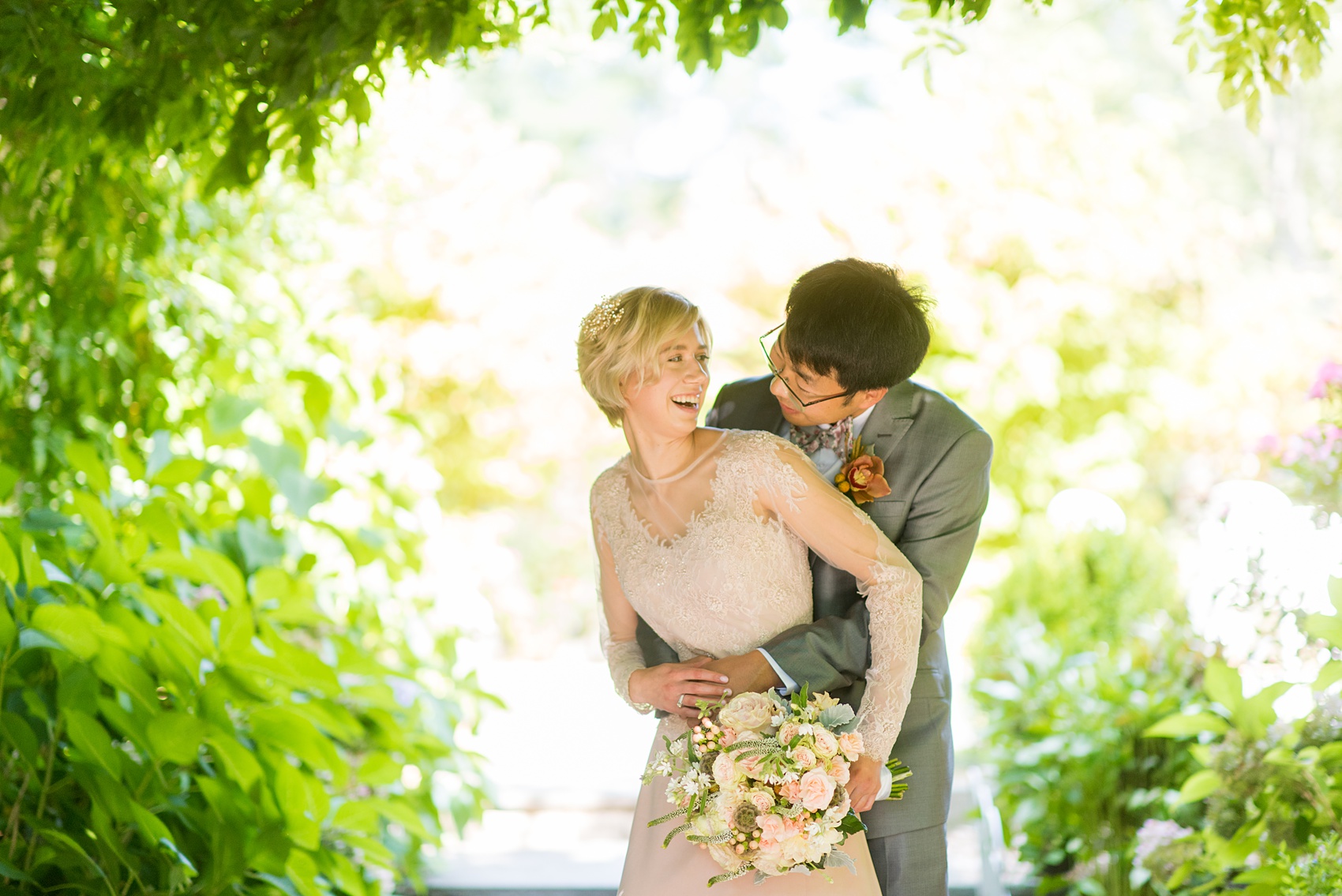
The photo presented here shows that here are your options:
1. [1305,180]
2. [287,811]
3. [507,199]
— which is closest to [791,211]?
[507,199]

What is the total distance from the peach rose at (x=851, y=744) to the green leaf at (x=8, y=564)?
1663mm

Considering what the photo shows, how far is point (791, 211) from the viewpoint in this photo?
22.3ft

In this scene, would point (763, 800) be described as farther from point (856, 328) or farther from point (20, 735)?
point (20, 735)

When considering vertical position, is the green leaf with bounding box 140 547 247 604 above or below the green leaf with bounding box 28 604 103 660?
above

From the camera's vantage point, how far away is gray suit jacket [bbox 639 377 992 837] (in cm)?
209

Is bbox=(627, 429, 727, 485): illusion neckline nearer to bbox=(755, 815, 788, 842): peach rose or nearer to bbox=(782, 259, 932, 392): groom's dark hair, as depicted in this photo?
bbox=(782, 259, 932, 392): groom's dark hair

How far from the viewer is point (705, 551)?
A: 6.49 ft

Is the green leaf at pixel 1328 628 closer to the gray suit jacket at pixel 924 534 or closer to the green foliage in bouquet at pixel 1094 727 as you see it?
the gray suit jacket at pixel 924 534

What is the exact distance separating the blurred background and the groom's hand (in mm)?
800

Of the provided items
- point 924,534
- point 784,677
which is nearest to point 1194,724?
point 924,534

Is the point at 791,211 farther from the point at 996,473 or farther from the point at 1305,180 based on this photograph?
the point at 1305,180

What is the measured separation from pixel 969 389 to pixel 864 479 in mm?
4838

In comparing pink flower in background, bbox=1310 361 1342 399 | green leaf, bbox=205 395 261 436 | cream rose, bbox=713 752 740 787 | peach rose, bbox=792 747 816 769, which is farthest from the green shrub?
pink flower in background, bbox=1310 361 1342 399

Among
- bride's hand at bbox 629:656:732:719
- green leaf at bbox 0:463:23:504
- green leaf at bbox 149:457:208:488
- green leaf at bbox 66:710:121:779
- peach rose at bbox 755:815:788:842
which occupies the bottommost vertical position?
peach rose at bbox 755:815:788:842
